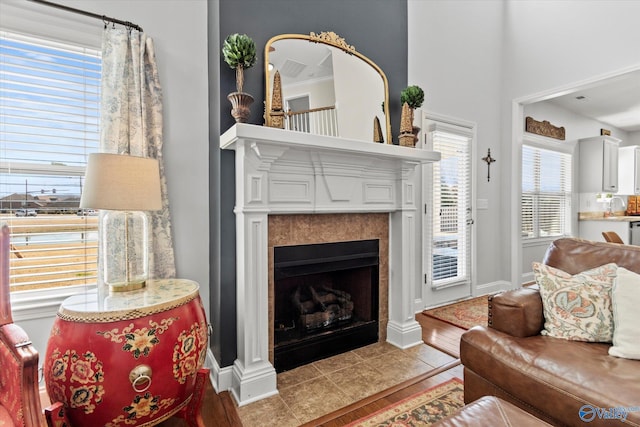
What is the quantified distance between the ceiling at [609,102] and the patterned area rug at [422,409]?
4422mm

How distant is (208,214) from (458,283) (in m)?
3.00

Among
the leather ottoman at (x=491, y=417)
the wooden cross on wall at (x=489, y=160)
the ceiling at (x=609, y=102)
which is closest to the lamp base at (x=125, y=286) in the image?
the leather ottoman at (x=491, y=417)

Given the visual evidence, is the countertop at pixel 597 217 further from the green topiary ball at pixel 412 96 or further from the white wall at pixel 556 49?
the green topiary ball at pixel 412 96

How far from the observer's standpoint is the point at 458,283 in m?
3.76

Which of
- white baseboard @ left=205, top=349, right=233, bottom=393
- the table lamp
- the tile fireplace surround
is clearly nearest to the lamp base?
the table lamp

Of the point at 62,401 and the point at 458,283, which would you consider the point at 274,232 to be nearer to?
the point at 62,401

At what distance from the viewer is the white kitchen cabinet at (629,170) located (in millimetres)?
6051

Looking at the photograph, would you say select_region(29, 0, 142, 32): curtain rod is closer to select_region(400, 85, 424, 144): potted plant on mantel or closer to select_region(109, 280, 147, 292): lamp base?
select_region(109, 280, 147, 292): lamp base

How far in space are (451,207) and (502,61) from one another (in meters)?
2.19

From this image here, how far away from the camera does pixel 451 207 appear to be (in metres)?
3.70

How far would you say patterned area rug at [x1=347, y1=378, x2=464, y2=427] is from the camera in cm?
169

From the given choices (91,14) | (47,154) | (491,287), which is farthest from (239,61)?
(491,287)

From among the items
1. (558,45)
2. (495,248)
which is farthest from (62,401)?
(558,45)
